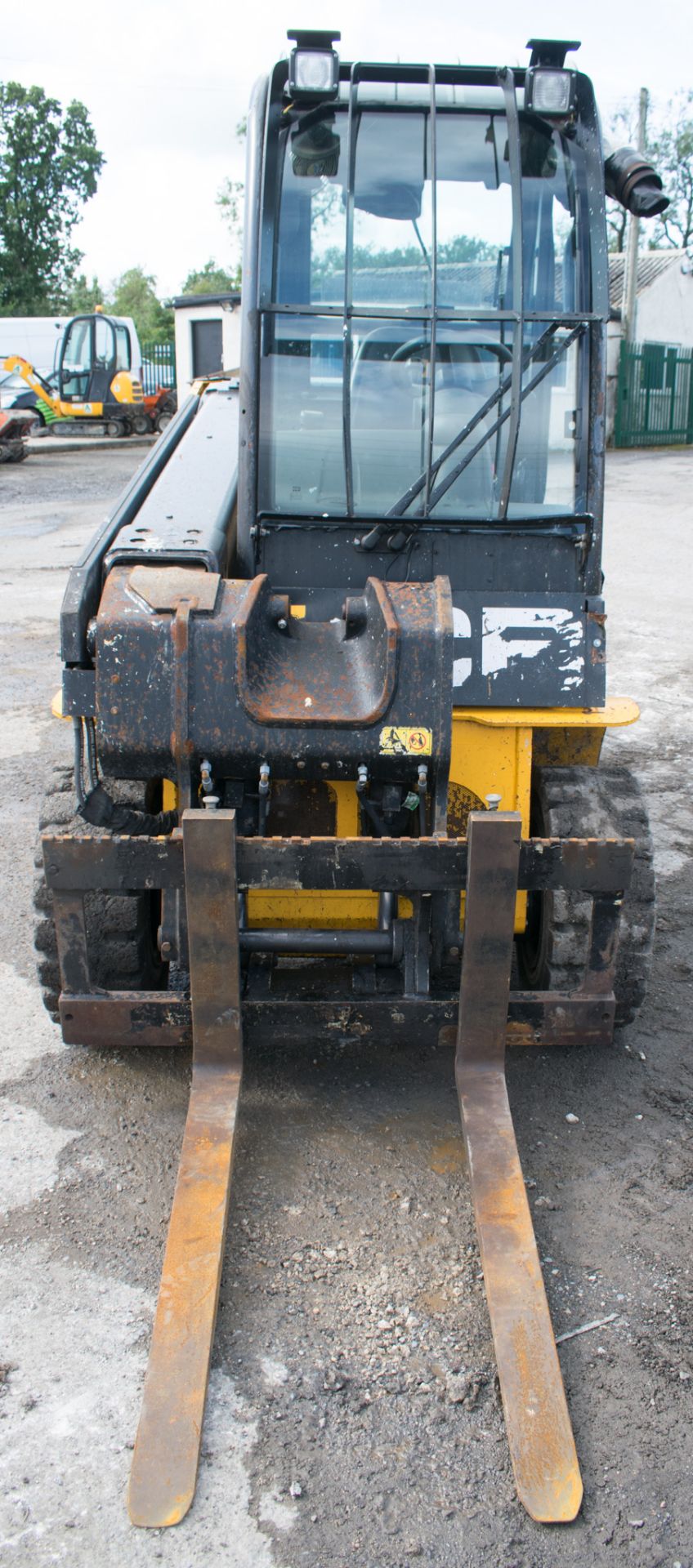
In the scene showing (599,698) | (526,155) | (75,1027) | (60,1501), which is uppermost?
(526,155)

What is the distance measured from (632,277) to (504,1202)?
2913 centimetres

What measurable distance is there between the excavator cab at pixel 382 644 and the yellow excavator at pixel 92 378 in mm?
25180

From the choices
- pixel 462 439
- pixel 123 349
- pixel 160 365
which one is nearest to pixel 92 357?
pixel 123 349

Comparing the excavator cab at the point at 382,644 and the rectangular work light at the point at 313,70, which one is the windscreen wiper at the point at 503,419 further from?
the rectangular work light at the point at 313,70

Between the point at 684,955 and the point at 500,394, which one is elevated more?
the point at 500,394

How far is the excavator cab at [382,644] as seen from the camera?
11.0 feet

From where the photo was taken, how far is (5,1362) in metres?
2.84

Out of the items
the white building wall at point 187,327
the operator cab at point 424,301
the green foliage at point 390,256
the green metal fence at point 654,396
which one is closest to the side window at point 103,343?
the white building wall at point 187,327

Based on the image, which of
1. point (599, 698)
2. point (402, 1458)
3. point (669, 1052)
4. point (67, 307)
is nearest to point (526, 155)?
point (599, 698)

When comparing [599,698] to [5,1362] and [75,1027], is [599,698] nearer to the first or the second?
[75,1027]

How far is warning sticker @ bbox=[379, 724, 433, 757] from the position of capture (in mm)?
3355

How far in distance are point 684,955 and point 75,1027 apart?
8.19ft

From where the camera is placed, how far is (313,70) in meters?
3.72

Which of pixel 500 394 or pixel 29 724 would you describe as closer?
pixel 500 394
